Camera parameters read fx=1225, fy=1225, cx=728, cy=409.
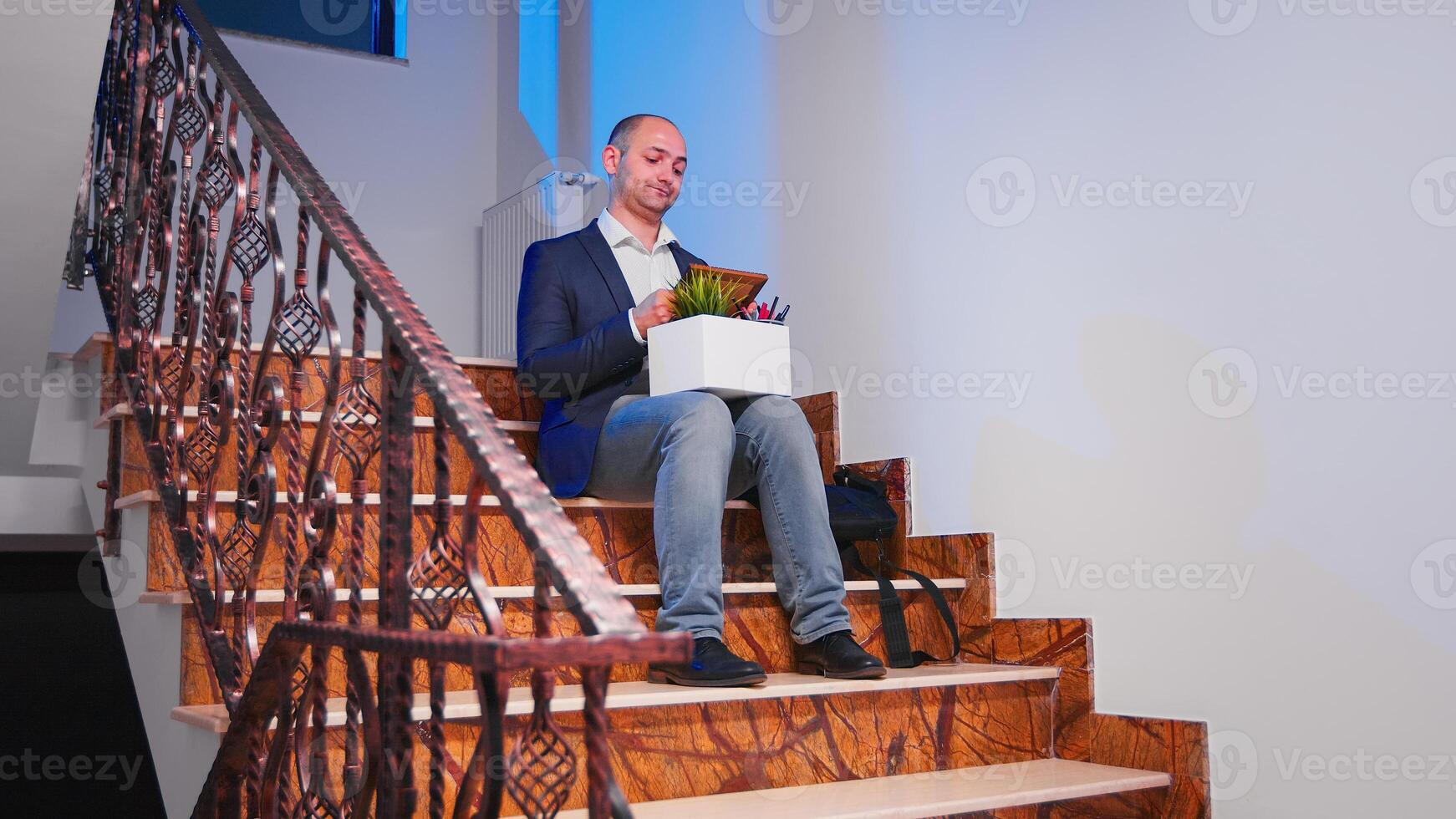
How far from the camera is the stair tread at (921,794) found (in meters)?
1.73

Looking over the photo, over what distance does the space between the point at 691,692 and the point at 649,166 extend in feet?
3.89

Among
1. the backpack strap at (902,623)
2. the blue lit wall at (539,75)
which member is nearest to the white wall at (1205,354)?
the backpack strap at (902,623)

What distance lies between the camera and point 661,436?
7.12 feet

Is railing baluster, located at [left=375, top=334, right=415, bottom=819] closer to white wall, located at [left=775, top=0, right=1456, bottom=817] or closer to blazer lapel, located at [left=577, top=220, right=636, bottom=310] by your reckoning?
blazer lapel, located at [left=577, top=220, right=636, bottom=310]

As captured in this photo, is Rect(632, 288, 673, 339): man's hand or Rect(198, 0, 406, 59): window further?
Rect(198, 0, 406, 59): window

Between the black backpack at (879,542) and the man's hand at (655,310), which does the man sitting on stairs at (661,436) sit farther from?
the black backpack at (879,542)

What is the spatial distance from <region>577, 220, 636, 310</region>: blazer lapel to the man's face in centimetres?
11

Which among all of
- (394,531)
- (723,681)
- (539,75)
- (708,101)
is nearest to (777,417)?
(723,681)

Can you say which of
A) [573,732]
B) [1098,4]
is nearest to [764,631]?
[573,732]

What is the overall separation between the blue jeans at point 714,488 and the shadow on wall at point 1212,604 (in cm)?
50

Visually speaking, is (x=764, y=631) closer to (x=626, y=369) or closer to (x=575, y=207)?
(x=626, y=369)

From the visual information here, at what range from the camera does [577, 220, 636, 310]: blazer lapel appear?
2.55 meters

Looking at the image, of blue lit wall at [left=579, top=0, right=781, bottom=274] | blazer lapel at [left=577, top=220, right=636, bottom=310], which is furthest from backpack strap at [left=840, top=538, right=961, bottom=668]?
blue lit wall at [left=579, top=0, right=781, bottom=274]

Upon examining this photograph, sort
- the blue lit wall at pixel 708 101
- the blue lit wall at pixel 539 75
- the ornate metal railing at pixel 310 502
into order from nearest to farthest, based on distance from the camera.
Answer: the ornate metal railing at pixel 310 502
the blue lit wall at pixel 708 101
the blue lit wall at pixel 539 75
